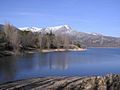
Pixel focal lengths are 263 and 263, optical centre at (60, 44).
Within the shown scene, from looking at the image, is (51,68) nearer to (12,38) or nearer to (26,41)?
(12,38)

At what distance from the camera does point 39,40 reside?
125 m

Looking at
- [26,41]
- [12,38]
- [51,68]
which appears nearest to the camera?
[51,68]

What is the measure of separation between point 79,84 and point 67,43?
4899 inches

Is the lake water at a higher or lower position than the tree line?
lower

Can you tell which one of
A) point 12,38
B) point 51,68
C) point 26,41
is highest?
point 12,38

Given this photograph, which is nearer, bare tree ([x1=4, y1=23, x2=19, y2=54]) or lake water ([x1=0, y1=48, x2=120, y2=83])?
lake water ([x1=0, y1=48, x2=120, y2=83])

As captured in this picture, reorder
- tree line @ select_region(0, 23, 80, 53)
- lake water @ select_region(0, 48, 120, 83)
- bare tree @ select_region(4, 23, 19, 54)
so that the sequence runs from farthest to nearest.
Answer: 1. tree line @ select_region(0, 23, 80, 53)
2. bare tree @ select_region(4, 23, 19, 54)
3. lake water @ select_region(0, 48, 120, 83)

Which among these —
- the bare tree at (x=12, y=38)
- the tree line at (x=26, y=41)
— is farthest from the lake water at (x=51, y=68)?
the tree line at (x=26, y=41)

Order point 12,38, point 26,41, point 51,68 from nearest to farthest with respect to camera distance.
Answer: point 51,68, point 12,38, point 26,41

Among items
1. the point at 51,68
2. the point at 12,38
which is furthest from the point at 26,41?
the point at 51,68

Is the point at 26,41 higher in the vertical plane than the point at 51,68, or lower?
higher

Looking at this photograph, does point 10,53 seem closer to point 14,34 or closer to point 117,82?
point 14,34

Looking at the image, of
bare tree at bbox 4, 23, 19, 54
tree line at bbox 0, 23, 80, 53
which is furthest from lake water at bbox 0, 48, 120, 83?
tree line at bbox 0, 23, 80, 53

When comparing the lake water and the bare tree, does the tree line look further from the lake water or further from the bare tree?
the lake water
